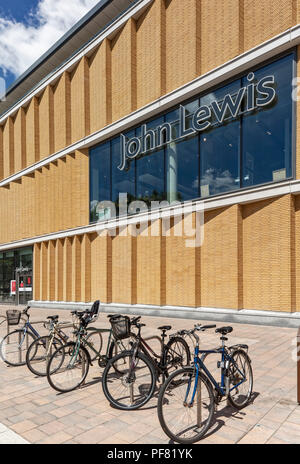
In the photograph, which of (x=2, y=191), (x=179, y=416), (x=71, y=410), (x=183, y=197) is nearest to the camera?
(x=179, y=416)

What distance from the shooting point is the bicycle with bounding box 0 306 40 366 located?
672 cm

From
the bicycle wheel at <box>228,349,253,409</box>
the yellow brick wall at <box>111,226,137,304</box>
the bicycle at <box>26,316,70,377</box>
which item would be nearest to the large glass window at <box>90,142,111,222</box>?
the yellow brick wall at <box>111,226,137,304</box>

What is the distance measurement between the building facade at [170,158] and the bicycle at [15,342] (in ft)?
25.3

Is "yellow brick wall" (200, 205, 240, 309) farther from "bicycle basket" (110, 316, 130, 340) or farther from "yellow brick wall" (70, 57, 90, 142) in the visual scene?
"yellow brick wall" (70, 57, 90, 142)

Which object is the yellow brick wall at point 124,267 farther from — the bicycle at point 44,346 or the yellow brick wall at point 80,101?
the bicycle at point 44,346

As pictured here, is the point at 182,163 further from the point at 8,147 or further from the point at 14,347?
the point at 8,147

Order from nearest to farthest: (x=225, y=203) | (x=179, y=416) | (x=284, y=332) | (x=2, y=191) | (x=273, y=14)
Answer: (x=179, y=416) → (x=284, y=332) → (x=273, y=14) → (x=225, y=203) → (x=2, y=191)

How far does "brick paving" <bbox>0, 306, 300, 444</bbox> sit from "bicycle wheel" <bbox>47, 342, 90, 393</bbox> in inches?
6.3

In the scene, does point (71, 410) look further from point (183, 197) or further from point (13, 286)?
point (13, 286)

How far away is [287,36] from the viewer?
35.3ft

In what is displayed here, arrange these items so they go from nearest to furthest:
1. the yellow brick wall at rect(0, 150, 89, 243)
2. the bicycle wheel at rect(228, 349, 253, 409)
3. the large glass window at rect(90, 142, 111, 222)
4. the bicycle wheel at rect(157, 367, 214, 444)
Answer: the bicycle wheel at rect(157, 367, 214, 444)
the bicycle wheel at rect(228, 349, 253, 409)
the large glass window at rect(90, 142, 111, 222)
the yellow brick wall at rect(0, 150, 89, 243)

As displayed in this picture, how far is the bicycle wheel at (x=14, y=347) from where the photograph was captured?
6.71 metres
